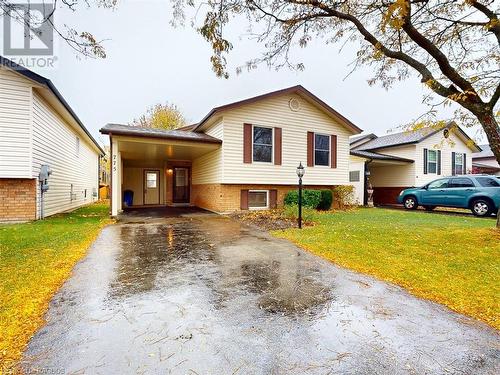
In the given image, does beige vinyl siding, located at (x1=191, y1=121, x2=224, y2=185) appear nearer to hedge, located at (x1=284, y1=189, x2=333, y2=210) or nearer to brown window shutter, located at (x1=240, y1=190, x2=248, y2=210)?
brown window shutter, located at (x1=240, y1=190, x2=248, y2=210)

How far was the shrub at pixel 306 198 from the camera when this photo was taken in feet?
39.6

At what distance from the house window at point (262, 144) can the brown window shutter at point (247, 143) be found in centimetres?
31

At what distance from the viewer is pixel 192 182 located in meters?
16.8

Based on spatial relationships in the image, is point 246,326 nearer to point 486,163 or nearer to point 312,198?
point 312,198

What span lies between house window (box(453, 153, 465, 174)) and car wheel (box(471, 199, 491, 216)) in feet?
30.9

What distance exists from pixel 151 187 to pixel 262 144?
9.31 meters

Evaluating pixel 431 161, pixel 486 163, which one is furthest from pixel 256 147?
pixel 486 163

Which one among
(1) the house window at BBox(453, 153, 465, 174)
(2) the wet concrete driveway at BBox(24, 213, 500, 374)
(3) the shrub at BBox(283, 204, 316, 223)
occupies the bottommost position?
(2) the wet concrete driveway at BBox(24, 213, 500, 374)

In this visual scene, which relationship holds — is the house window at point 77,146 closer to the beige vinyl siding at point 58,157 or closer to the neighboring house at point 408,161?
the beige vinyl siding at point 58,157

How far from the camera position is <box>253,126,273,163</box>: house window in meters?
12.3

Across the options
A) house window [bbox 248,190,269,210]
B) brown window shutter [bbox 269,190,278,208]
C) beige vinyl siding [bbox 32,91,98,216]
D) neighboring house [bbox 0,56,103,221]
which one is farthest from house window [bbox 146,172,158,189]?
brown window shutter [bbox 269,190,278,208]

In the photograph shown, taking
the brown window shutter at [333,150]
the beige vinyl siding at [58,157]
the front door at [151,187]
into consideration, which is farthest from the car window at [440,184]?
the beige vinyl siding at [58,157]

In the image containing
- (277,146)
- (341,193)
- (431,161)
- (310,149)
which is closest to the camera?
(277,146)

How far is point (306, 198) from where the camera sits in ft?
39.8
